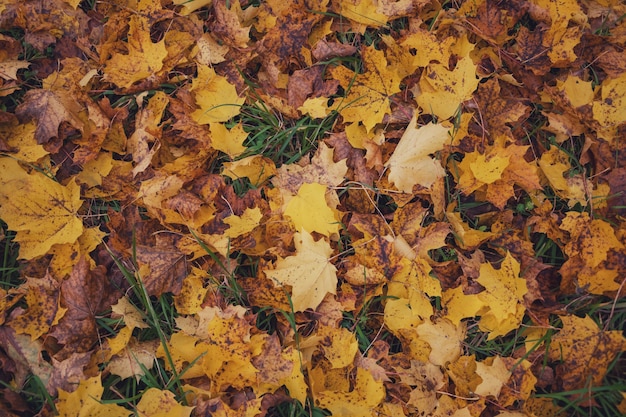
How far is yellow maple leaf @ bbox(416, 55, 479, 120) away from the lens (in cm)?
196

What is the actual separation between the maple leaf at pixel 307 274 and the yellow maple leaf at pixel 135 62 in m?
0.96

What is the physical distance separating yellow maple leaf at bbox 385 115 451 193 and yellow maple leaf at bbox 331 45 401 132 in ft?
0.57

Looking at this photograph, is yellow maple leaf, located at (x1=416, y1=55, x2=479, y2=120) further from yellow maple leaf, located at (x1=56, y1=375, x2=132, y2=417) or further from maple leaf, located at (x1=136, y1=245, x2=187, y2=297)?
yellow maple leaf, located at (x1=56, y1=375, x2=132, y2=417)

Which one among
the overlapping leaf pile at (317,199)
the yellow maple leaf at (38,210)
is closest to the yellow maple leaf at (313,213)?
the overlapping leaf pile at (317,199)

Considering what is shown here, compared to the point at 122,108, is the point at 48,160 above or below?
below

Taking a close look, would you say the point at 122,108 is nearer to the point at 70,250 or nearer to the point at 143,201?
the point at 143,201

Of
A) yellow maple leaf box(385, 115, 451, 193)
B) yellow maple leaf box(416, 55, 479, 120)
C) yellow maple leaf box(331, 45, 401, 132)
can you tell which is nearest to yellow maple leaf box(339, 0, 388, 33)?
yellow maple leaf box(331, 45, 401, 132)

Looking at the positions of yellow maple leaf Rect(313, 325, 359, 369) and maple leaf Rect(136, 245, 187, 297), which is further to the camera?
maple leaf Rect(136, 245, 187, 297)

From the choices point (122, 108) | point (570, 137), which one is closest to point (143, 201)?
point (122, 108)

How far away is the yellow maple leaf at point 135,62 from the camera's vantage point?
6.70 ft

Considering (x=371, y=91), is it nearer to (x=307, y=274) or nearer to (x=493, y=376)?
(x=307, y=274)

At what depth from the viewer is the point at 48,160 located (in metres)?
1.99

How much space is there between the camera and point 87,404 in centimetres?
161

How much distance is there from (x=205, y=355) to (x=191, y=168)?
712mm
